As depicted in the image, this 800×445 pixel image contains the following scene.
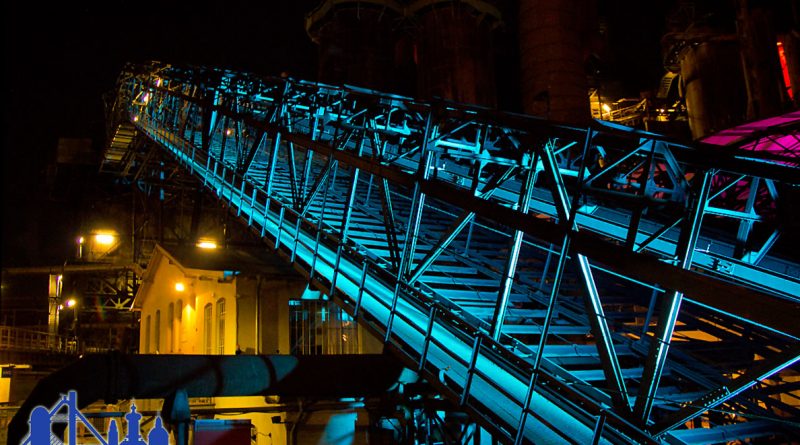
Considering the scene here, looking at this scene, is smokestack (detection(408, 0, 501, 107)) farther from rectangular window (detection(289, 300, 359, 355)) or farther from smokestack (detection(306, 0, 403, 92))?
rectangular window (detection(289, 300, 359, 355))

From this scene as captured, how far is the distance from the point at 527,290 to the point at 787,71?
65.2 ft

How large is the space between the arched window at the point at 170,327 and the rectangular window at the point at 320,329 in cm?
711

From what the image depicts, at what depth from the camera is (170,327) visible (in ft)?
74.9

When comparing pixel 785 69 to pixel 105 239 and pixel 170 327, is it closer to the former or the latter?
pixel 170 327

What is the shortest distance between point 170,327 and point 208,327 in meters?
4.50

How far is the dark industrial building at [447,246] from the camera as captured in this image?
5.93m

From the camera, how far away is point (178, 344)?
854 inches

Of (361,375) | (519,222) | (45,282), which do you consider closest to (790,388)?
(519,222)

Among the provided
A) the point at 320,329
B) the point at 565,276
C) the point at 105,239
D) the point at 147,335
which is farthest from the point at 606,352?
the point at 105,239

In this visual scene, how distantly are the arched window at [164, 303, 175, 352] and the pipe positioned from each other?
14.1m

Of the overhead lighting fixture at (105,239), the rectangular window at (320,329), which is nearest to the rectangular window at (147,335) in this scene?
the overhead lighting fixture at (105,239)

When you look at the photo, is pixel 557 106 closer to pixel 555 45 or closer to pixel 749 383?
pixel 555 45

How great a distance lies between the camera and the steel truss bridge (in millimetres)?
5203

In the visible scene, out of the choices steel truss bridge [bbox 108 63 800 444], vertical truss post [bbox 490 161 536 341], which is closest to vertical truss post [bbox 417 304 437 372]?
steel truss bridge [bbox 108 63 800 444]
